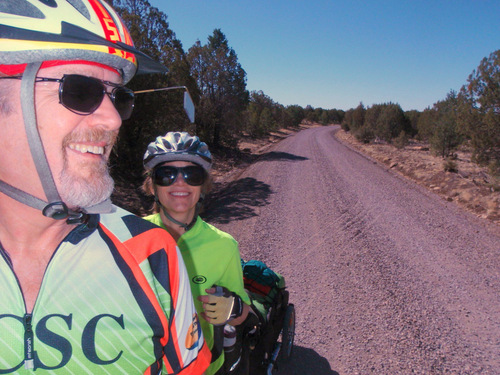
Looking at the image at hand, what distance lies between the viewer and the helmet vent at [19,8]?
32.4 inches

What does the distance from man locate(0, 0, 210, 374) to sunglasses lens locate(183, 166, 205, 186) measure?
3.91 ft

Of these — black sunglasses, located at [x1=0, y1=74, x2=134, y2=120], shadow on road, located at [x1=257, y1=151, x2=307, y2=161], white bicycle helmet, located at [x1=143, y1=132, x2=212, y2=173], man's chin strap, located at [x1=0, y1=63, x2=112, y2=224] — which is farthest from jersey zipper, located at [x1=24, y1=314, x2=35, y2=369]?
shadow on road, located at [x1=257, y1=151, x2=307, y2=161]

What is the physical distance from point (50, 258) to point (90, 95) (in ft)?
1.68

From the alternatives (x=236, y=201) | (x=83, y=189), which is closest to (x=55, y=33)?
(x=83, y=189)

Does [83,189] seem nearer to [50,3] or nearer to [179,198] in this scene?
[50,3]

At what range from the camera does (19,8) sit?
833 millimetres

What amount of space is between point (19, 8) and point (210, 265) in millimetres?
1415

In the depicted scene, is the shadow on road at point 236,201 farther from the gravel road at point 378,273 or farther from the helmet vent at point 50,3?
the helmet vent at point 50,3

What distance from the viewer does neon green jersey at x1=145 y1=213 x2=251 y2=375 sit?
1.79m

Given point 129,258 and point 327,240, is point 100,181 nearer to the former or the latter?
point 129,258

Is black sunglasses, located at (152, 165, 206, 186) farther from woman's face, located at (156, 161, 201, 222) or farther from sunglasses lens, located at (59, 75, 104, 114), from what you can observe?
sunglasses lens, located at (59, 75, 104, 114)

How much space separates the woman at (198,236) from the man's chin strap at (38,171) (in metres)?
0.87

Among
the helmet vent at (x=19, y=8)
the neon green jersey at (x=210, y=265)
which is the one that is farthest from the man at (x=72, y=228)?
the neon green jersey at (x=210, y=265)

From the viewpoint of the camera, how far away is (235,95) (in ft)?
70.1
